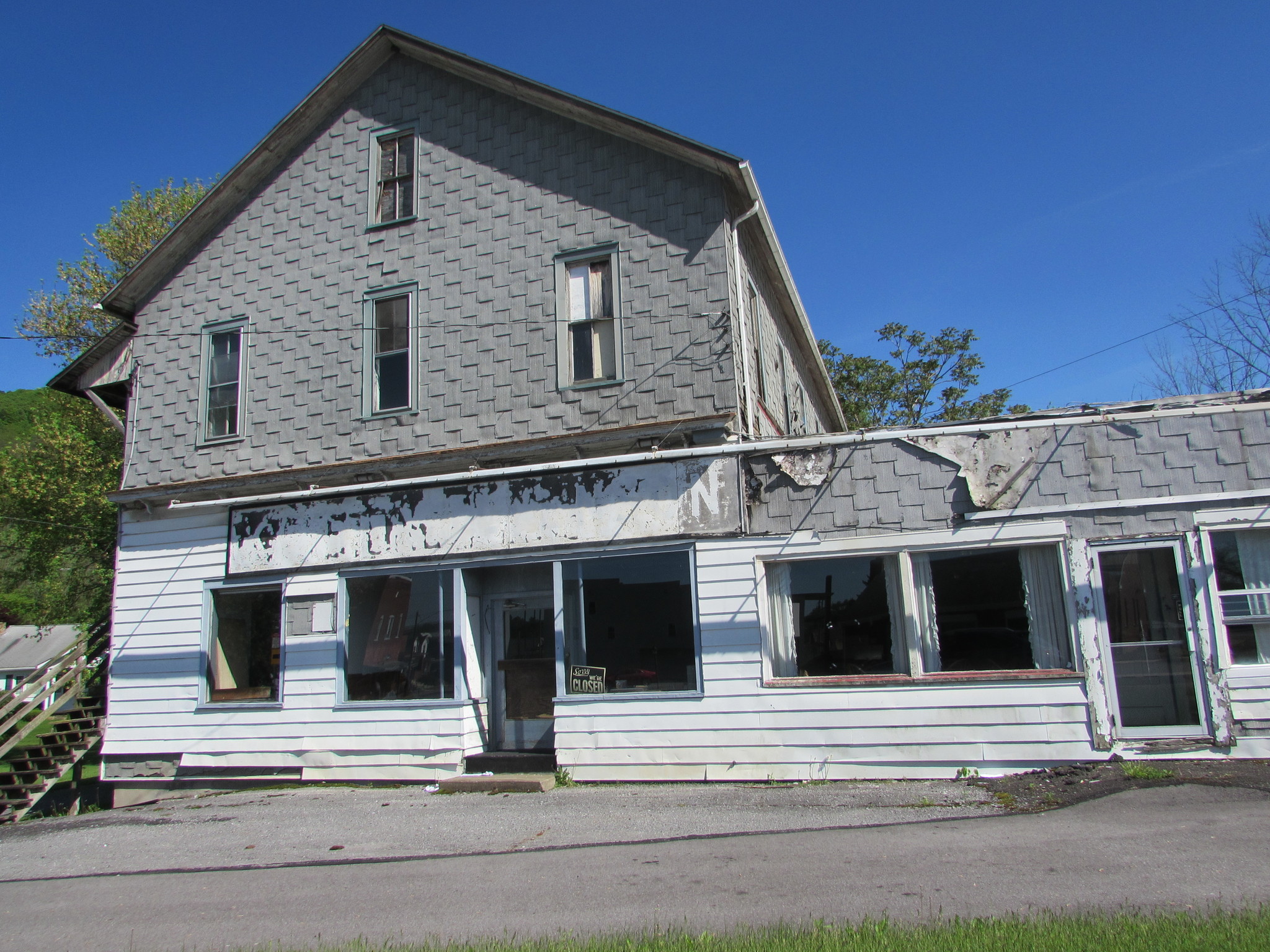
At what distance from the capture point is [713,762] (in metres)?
10.2

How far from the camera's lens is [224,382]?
13969mm

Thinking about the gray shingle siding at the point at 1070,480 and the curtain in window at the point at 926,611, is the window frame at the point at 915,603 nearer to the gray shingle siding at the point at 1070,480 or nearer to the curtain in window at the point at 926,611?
the curtain in window at the point at 926,611

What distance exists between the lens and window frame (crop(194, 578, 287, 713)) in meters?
12.5

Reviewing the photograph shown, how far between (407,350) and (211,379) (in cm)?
353

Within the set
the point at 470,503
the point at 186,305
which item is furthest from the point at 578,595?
the point at 186,305

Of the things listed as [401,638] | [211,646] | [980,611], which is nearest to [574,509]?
[401,638]

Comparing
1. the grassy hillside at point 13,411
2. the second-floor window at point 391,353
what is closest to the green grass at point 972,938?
the second-floor window at point 391,353

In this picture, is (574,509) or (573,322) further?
(573,322)

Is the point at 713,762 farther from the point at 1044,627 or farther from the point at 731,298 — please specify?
the point at 731,298

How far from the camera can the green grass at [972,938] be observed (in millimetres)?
4648

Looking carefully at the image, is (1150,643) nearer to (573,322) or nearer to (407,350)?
(573,322)

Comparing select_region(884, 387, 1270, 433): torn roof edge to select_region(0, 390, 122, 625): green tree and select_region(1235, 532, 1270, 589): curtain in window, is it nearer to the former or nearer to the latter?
select_region(1235, 532, 1270, 589): curtain in window

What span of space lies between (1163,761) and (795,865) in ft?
14.9

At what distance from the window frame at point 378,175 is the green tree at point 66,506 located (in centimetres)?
1829
